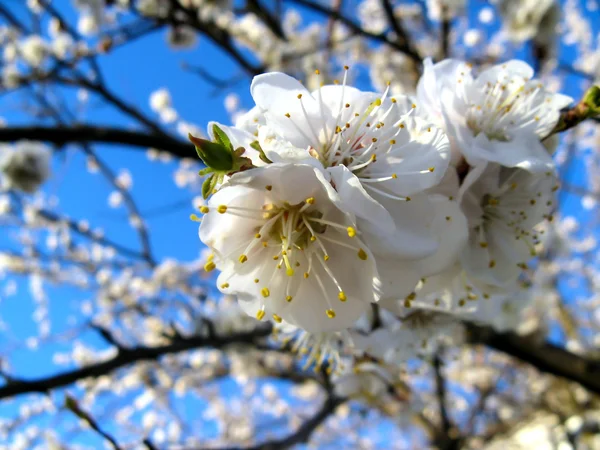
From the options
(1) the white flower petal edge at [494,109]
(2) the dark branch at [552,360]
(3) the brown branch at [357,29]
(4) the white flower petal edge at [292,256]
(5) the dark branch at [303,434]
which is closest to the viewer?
(4) the white flower petal edge at [292,256]

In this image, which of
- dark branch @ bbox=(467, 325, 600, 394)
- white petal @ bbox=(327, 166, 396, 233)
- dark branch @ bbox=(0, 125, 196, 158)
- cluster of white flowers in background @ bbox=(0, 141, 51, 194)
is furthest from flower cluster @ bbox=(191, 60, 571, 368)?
cluster of white flowers in background @ bbox=(0, 141, 51, 194)

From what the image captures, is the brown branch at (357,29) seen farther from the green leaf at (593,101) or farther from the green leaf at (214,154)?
the green leaf at (214,154)

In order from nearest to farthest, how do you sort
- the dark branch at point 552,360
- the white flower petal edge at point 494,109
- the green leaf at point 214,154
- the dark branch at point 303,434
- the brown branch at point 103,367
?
the green leaf at point 214,154 < the white flower petal edge at point 494,109 < the brown branch at point 103,367 < the dark branch at point 303,434 < the dark branch at point 552,360

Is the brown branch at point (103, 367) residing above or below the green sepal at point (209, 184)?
above

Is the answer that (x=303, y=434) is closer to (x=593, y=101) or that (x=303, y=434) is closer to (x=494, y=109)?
(x=494, y=109)

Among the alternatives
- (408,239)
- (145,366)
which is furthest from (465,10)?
(145,366)

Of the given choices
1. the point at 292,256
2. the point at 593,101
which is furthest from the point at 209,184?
the point at 593,101

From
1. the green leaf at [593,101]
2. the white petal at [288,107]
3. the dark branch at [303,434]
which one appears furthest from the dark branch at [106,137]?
the green leaf at [593,101]
